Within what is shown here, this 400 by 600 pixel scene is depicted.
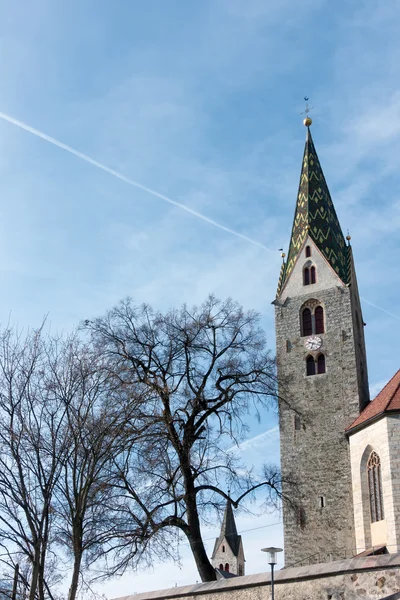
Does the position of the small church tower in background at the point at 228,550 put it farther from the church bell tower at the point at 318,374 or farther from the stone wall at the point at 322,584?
the stone wall at the point at 322,584

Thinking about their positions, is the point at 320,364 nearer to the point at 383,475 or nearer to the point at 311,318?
the point at 311,318

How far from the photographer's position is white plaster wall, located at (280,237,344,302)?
1362 inches

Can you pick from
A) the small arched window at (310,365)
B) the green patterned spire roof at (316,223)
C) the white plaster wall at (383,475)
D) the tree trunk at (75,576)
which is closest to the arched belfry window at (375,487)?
the white plaster wall at (383,475)

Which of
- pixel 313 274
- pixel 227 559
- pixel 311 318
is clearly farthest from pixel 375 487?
pixel 227 559

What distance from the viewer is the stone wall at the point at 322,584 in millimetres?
11367

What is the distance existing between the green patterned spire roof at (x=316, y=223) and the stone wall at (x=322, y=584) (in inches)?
901

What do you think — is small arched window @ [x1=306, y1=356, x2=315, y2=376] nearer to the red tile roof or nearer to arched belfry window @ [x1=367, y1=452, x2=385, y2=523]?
the red tile roof

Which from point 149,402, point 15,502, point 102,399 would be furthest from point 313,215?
point 15,502

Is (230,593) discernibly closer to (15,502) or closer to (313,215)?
(15,502)

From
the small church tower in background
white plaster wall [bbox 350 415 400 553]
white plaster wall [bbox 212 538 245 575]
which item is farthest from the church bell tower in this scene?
white plaster wall [bbox 212 538 245 575]

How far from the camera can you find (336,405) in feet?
102

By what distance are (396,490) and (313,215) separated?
1586 cm

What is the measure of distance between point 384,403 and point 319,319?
22.4ft

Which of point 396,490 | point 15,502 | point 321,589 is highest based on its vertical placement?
point 396,490
